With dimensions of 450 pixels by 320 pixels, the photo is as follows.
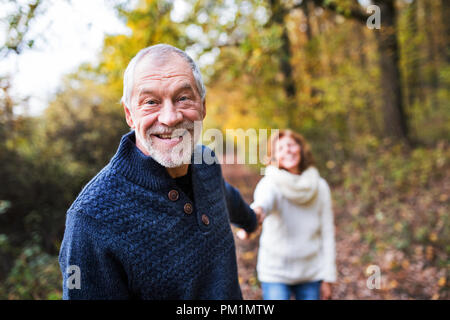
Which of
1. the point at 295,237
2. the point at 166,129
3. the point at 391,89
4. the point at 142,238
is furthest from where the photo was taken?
the point at 391,89

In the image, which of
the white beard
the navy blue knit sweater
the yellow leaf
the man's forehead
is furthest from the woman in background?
the yellow leaf

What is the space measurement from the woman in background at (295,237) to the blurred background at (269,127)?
1.30 m

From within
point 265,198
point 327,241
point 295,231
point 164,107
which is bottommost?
point 327,241

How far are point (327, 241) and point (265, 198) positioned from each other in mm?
755

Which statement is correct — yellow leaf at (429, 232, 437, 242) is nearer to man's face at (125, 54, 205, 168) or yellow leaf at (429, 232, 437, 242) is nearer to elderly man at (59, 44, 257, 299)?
elderly man at (59, 44, 257, 299)

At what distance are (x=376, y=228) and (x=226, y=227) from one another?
216 inches

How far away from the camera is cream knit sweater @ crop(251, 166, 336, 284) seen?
108 inches

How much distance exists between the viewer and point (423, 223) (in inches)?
224

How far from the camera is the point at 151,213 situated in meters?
1.44

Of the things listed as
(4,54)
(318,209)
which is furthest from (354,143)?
(4,54)

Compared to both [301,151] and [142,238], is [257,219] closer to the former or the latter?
[301,151]

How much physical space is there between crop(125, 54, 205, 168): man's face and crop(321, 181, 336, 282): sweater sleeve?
1.89 metres

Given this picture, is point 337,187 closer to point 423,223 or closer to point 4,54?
point 423,223

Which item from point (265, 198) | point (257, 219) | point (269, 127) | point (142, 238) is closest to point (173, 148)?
point (142, 238)
